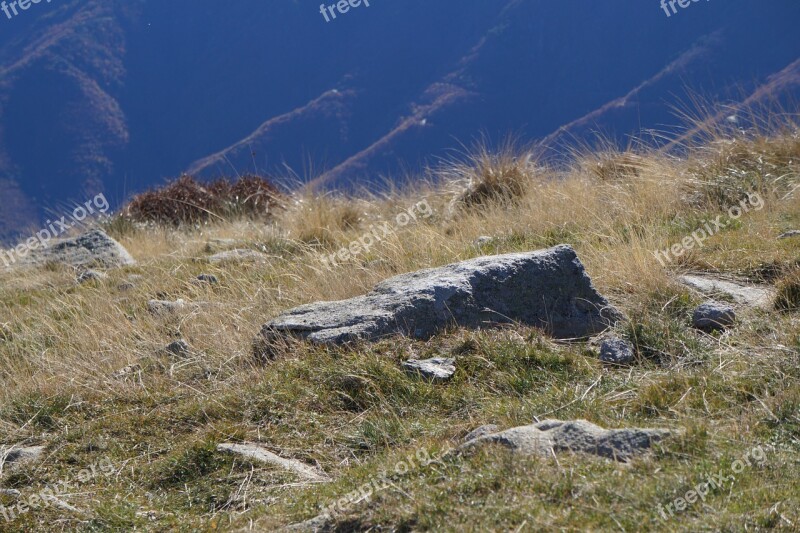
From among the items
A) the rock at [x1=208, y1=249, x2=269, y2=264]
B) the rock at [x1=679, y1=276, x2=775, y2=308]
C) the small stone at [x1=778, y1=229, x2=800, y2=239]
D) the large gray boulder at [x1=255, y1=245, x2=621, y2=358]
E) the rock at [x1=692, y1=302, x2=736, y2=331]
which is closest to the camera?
the rock at [x1=692, y1=302, x2=736, y2=331]

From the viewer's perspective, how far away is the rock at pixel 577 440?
11.0 ft

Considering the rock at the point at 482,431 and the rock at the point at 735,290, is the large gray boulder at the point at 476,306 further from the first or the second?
the rock at the point at 482,431

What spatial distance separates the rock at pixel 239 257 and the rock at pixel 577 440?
17.1 feet

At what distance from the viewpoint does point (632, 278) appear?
5516 millimetres

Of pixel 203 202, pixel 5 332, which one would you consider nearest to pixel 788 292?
pixel 5 332

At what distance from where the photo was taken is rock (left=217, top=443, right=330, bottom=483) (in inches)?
151

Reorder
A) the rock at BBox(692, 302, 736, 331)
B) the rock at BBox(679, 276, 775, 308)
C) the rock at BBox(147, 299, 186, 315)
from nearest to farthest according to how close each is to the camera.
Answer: the rock at BBox(692, 302, 736, 331), the rock at BBox(679, 276, 775, 308), the rock at BBox(147, 299, 186, 315)

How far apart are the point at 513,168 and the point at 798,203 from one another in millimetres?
3537

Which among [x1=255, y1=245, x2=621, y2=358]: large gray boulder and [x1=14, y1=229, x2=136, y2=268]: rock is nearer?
[x1=255, y1=245, x2=621, y2=358]: large gray boulder

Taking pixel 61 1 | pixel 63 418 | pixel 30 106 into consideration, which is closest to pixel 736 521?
pixel 63 418

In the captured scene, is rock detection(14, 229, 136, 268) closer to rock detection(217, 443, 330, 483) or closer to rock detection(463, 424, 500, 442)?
rock detection(217, 443, 330, 483)

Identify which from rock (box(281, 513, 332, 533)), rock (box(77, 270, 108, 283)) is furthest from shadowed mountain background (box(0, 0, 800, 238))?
rock (box(281, 513, 332, 533))

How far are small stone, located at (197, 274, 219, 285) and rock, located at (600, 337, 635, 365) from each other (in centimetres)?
387

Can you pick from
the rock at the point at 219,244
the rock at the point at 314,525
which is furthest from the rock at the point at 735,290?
the rock at the point at 219,244
